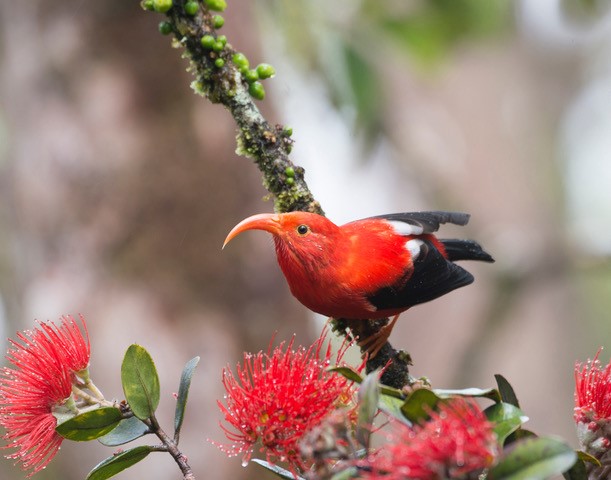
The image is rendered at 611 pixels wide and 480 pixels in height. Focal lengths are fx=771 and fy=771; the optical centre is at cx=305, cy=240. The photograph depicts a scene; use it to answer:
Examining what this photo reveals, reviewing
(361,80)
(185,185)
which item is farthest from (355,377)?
(361,80)

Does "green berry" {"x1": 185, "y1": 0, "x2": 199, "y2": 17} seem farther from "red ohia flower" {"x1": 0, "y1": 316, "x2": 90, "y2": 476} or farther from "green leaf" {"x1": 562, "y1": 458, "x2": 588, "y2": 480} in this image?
"green leaf" {"x1": 562, "y1": 458, "x2": 588, "y2": 480}

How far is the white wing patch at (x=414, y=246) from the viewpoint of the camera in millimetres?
2332

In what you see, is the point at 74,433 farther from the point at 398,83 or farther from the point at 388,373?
the point at 398,83

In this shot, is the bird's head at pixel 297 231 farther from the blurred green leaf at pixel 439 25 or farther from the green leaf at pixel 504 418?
the blurred green leaf at pixel 439 25

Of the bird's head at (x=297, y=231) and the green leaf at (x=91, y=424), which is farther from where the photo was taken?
the bird's head at (x=297, y=231)

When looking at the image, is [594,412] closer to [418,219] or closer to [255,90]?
[418,219]

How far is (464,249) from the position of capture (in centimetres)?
269

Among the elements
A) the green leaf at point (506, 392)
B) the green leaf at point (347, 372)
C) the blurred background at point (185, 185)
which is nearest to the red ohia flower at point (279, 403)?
the green leaf at point (347, 372)

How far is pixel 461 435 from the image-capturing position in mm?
1072

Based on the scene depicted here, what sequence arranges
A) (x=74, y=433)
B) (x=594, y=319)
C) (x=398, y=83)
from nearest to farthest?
(x=74, y=433), (x=398, y=83), (x=594, y=319)

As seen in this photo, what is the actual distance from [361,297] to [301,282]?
17 centimetres

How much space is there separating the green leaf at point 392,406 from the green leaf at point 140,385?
470 millimetres

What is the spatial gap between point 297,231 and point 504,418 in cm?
86

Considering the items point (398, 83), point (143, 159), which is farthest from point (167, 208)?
point (398, 83)
